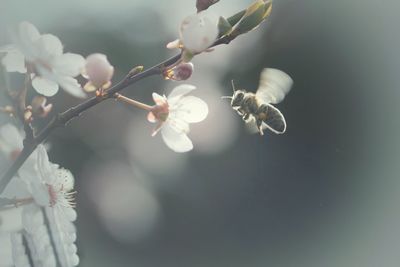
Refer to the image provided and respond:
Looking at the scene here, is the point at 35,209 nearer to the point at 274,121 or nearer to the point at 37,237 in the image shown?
the point at 37,237

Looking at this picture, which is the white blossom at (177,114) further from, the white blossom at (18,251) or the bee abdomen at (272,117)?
the white blossom at (18,251)

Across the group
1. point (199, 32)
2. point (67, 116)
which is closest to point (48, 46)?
point (67, 116)

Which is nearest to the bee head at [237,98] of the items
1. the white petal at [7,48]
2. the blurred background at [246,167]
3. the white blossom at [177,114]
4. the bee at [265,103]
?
the bee at [265,103]

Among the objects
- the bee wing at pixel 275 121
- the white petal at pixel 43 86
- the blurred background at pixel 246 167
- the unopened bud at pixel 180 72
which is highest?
the blurred background at pixel 246 167

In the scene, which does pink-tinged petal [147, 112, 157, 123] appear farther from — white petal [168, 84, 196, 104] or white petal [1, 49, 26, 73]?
white petal [1, 49, 26, 73]

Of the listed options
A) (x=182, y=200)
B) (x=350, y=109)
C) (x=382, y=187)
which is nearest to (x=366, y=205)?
(x=382, y=187)

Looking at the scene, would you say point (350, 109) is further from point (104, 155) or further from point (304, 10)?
point (104, 155)

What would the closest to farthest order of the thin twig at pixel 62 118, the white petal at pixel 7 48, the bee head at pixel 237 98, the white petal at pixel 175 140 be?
1. the thin twig at pixel 62 118
2. the white petal at pixel 7 48
3. the white petal at pixel 175 140
4. the bee head at pixel 237 98
